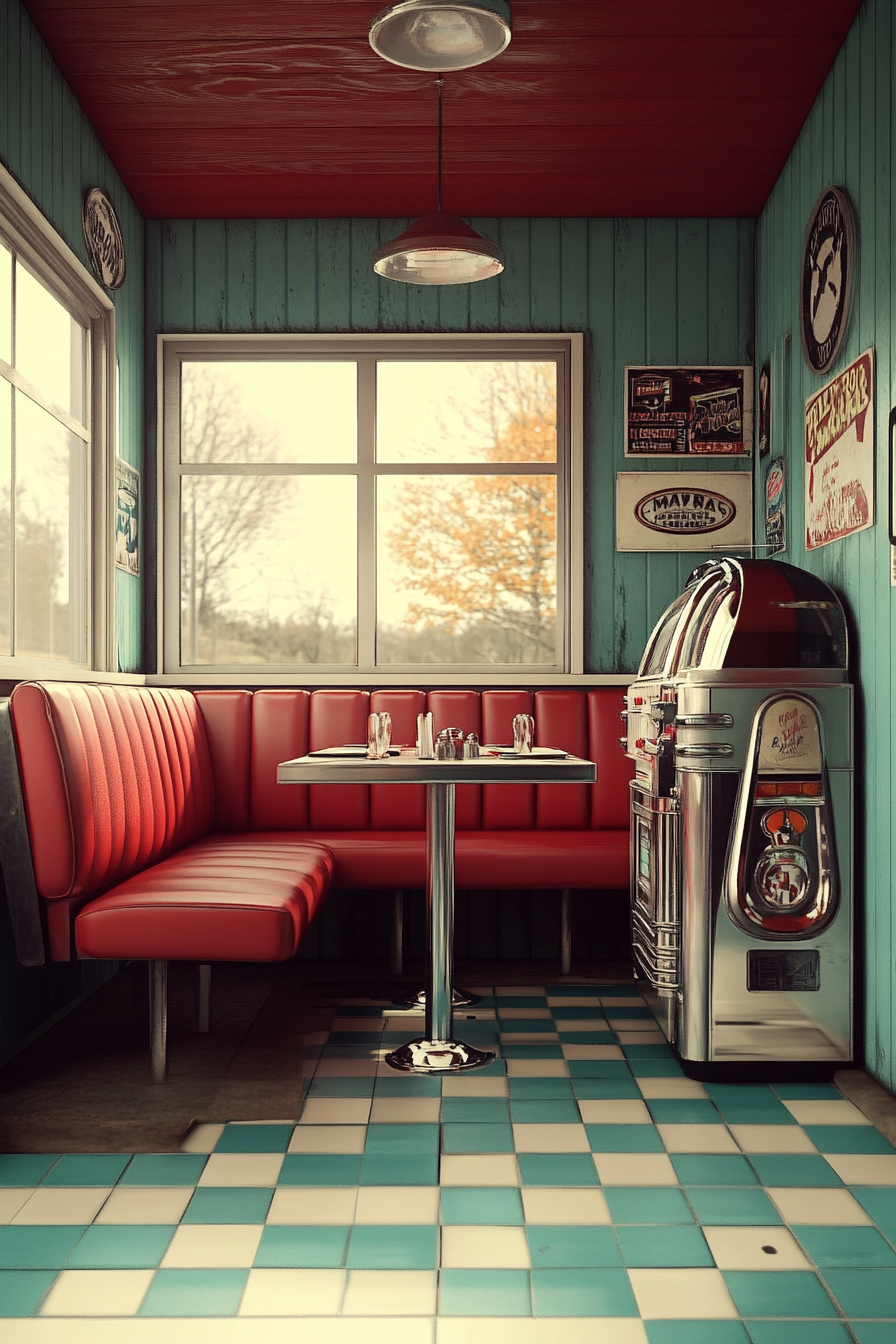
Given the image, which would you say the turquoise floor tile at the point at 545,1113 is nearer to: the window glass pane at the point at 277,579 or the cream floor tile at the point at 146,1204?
the cream floor tile at the point at 146,1204

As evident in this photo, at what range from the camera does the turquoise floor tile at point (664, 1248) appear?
2.16 metres

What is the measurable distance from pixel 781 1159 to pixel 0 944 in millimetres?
2173

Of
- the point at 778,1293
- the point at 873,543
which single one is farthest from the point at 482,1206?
the point at 873,543

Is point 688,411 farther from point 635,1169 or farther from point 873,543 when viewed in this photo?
point 635,1169

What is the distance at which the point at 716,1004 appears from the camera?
3.21 meters

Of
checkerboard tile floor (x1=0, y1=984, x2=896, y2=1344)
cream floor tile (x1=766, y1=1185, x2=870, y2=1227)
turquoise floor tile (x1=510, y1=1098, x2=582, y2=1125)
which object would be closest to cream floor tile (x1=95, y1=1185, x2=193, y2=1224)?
checkerboard tile floor (x1=0, y1=984, x2=896, y2=1344)

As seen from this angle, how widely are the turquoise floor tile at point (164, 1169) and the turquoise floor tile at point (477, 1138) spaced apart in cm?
59

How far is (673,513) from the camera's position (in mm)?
4977

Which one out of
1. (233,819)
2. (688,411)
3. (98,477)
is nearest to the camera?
(98,477)

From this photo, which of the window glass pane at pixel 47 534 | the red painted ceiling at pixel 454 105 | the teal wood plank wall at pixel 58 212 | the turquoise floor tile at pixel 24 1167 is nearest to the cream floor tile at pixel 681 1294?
the turquoise floor tile at pixel 24 1167

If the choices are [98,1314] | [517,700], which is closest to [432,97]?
[517,700]

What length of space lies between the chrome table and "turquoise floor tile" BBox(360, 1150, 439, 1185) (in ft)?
1.97

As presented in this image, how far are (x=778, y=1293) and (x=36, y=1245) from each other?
143 cm

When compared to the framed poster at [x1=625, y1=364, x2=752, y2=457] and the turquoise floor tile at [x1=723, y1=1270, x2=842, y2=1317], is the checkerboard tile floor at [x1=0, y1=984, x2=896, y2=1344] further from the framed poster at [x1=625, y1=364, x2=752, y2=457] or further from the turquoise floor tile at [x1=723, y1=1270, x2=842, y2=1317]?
A: the framed poster at [x1=625, y1=364, x2=752, y2=457]
